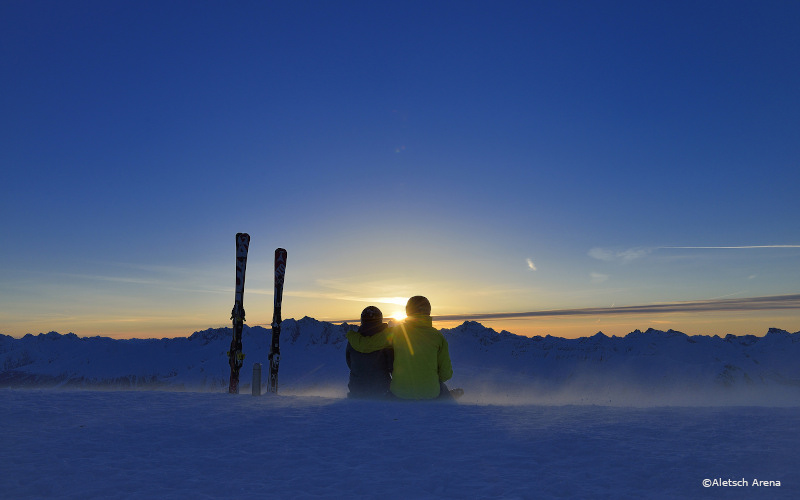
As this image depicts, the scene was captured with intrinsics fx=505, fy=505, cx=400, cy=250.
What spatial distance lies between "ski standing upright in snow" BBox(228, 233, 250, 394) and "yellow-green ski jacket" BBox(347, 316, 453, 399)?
19.6ft

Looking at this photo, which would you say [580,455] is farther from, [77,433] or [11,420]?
[11,420]

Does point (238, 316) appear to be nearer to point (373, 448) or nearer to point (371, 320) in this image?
point (371, 320)

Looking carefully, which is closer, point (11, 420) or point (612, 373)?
point (11, 420)

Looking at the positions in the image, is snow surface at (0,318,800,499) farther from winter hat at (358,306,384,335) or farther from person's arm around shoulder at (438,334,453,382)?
winter hat at (358,306,384,335)

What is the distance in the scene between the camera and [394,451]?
5.77 metres

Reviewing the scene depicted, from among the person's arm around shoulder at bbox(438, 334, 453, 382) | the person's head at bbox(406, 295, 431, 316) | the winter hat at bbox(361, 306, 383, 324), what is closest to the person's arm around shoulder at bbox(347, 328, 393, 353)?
the winter hat at bbox(361, 306, 383, 324)

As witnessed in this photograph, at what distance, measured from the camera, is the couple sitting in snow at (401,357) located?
9.43 metres

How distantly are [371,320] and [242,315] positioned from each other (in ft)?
20.5

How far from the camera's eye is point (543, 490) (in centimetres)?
457

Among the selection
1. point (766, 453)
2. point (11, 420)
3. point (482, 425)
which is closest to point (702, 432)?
point (766, 453)

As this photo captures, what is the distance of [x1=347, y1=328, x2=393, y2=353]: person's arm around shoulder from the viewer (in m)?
10.1

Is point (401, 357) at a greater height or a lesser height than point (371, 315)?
lesser

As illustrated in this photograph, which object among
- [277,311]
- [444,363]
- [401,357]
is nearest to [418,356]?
[401,357]

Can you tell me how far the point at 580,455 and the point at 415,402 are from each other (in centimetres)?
407
